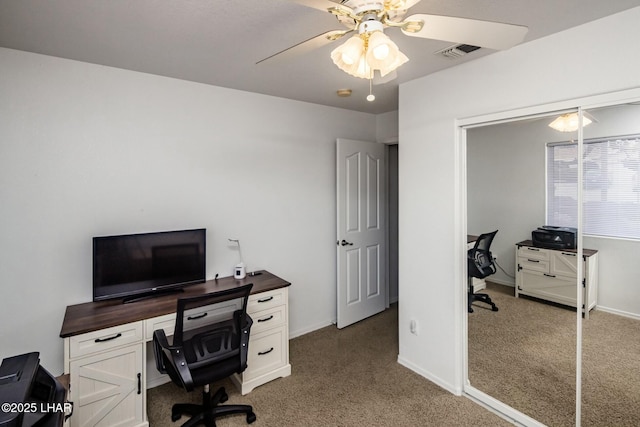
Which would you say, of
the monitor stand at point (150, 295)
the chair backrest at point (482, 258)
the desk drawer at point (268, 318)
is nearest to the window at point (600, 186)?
the chair backrest at point (482, 258)

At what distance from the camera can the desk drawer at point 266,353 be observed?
2.52m

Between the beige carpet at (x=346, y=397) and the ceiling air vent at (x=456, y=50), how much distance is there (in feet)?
8.00

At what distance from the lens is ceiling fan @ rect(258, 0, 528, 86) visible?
1.11 meters

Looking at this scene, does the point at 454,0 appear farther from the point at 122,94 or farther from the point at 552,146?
the point at 122,94

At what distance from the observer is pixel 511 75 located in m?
2.06

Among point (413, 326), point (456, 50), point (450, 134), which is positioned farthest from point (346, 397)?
point (456, 50)

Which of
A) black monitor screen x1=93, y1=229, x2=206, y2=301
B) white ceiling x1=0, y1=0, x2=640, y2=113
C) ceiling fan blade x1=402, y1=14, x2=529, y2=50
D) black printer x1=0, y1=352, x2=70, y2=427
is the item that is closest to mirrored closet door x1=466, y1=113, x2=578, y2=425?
white ceiling x1=0, y1=0, x2=640, y2=113

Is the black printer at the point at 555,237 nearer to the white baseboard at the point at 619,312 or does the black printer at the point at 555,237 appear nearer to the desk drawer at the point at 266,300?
the white baseboard at the point at 619,312

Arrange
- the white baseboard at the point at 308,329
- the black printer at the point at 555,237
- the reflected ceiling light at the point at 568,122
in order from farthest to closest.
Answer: the white baseboard at the point at 308,329 → the black printer at the point at 555,237 → the reflected ceiling light at the point at 568,122

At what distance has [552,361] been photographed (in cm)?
204

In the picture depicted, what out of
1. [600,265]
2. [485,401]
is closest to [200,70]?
[600,265]

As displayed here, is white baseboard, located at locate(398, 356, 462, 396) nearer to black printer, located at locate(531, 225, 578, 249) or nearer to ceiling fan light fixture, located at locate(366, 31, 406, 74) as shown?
black printer, located at locate(531, 225, 578, 249)

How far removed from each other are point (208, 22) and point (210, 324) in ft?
5.75

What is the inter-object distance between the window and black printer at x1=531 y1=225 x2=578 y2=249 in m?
0.04
